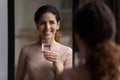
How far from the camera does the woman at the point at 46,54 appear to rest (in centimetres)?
157

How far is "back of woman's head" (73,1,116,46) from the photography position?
91 centimetres

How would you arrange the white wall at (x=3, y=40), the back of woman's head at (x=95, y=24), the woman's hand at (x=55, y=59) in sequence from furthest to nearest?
the white wall at (x=3, y=40), the woman's hand at (x=55, y=59), the back of woman's head at (x=95, y=24)

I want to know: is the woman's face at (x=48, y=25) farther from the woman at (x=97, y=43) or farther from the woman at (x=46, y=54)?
the woman at (x=97, y=43)

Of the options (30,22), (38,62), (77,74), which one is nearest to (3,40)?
(30,22)

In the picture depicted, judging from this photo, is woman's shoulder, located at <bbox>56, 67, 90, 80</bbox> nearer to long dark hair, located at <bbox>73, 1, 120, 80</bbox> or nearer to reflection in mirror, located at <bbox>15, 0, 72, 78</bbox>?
long dark hair, located at <bbox>73, 1, 120, 80</bbox>

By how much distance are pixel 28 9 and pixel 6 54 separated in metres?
0.29

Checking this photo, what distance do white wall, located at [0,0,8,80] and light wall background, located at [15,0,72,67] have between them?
0.06 meters

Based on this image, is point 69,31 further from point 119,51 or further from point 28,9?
point 119,51

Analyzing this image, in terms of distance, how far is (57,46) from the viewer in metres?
1.63

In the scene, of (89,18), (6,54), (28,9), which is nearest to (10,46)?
(6,54)

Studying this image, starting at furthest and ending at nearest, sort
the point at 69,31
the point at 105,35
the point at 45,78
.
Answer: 1. the point at 69,31
2. the point at 45,78
3. the point at 105,35

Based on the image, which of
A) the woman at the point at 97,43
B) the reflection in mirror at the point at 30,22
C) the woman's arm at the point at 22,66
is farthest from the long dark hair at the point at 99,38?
the reflection in mirror at the point at 30,22

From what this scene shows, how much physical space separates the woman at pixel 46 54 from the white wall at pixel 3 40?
0.22 meters

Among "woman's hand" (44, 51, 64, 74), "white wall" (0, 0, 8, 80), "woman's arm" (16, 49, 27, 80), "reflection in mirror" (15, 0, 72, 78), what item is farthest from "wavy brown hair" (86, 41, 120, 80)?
"white wall" (0, 0, 8, 80)
